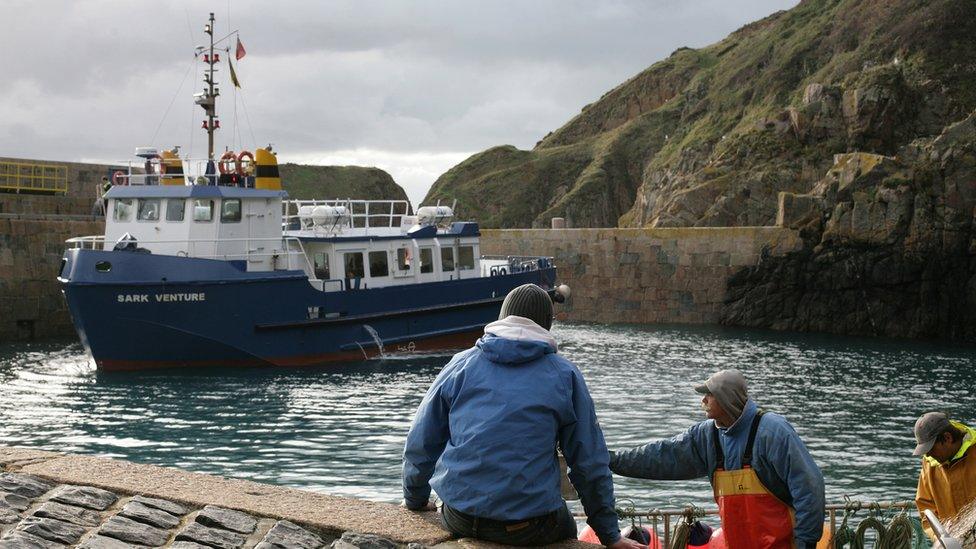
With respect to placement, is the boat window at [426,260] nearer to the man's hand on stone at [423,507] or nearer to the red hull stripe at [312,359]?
the red hull stripe at [312,359]

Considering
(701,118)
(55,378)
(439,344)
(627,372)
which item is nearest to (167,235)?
(55,378)

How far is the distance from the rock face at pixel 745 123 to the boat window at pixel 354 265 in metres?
20.9

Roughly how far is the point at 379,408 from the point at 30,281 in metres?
14.6

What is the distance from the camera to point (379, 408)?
18.1 m

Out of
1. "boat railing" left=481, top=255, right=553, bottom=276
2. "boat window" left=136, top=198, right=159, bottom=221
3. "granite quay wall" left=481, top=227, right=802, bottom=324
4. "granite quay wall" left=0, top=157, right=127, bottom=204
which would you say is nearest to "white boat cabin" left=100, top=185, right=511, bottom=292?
"boat window" left=136, top=198, right=159, bottom=221

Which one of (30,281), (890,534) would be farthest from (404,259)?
(890,534)

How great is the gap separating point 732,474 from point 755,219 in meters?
38.3

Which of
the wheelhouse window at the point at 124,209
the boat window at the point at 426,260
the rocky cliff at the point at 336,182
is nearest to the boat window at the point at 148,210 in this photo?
the wheelhouse window at the point at 124,209

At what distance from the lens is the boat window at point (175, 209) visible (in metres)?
22.3

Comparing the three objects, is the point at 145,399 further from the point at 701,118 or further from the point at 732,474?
the point at 701,118

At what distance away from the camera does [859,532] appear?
6.11 meters

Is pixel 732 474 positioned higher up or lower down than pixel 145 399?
higher up

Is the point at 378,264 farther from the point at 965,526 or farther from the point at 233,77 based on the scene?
the point at 965,526

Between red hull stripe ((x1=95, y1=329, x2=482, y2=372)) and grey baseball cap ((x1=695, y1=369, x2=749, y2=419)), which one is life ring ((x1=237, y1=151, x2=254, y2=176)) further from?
grey baseball cap ((x1=695, y1=369, x2=749, y2=419))
